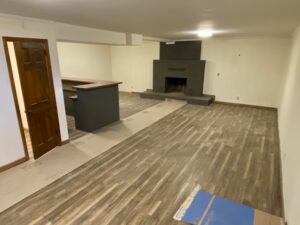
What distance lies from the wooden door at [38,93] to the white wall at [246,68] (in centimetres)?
A: 581

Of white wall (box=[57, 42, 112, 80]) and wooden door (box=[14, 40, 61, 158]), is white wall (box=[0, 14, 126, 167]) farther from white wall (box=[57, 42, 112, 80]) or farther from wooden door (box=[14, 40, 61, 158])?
white wall (box=[57, 42, 112, 80])

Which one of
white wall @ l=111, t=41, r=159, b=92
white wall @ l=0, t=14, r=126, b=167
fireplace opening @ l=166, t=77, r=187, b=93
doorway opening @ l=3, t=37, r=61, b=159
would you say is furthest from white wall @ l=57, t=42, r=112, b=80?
doorway opening @ l=3, t=37, r=61, b=159

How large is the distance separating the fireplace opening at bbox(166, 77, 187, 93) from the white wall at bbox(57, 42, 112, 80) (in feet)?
10.6

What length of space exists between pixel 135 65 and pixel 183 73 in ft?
8.15

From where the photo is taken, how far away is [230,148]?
3936 millimetres

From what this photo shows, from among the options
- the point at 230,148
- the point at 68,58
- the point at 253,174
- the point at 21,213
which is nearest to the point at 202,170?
the point at 253,174

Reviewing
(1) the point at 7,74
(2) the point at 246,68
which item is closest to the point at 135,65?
(2) the point at 246,68

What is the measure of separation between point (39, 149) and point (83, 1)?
268 centimetres

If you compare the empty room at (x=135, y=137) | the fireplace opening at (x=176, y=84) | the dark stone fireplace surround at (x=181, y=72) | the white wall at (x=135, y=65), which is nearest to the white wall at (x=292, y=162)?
the empty room at (x=135, y=137)

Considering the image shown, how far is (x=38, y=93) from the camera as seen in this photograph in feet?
11.2

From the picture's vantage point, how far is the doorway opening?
308 centimetres

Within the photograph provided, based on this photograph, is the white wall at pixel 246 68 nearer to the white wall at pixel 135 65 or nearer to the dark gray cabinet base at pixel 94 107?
the white wall at pixel 135 65

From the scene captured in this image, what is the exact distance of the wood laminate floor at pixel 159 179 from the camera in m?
2.27

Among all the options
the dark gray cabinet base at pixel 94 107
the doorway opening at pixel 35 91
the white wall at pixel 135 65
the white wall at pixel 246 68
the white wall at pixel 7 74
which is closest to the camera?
the white wall at pixel 7 74
